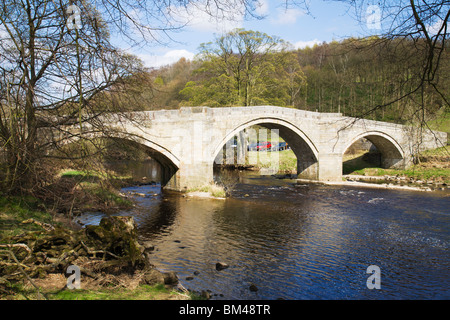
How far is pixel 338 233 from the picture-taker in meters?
10.4

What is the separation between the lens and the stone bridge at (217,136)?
696 inches

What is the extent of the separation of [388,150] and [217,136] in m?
17.5

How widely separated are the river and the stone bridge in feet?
7.74

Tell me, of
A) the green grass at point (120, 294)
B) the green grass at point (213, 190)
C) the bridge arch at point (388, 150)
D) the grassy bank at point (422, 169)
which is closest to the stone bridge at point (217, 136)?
the green grass at point (213, 190)

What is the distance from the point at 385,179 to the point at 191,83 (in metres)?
18.2

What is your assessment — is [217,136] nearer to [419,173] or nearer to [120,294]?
[120,294]

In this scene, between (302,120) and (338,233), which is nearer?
(338,233)

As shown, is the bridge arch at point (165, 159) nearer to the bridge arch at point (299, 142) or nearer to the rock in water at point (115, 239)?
the bridge arch at point (299, 142)

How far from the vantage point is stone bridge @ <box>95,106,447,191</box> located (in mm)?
17672

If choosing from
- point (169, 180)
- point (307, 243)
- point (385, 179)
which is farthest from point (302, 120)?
point (307, 243)

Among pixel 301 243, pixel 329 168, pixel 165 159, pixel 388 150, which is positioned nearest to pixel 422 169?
pixel 388 150
